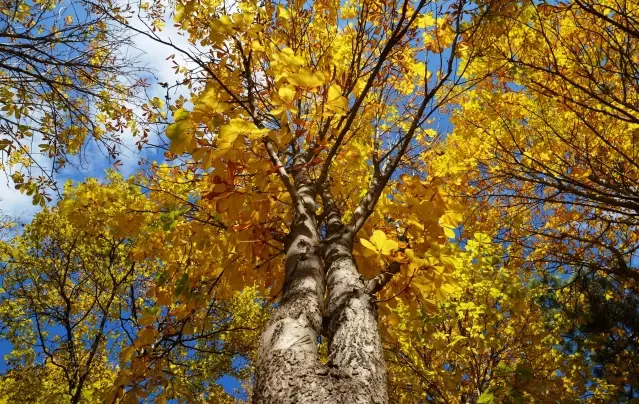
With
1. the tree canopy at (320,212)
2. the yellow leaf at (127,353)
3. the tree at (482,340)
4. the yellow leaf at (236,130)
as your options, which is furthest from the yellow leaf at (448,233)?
the tree at (482,340)

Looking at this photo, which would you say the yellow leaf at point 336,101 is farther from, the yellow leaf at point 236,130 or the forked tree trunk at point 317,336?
the forked tree trunk at point 317,336

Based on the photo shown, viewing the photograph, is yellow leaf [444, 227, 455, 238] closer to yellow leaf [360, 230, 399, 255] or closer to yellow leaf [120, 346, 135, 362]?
yellow leaf [360, 230, 399, 255]

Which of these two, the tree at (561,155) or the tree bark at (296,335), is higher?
the tree at (561,155)

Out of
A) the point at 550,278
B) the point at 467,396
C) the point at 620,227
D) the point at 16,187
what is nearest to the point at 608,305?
the point at 550,278

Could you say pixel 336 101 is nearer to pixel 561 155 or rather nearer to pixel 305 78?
pixel 305 78

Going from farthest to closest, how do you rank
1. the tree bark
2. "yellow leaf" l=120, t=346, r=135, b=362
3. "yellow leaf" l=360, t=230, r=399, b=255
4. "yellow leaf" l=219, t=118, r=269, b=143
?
1. "yellow leaf" l=120, t=346, r=135, b=362
2. "yellow leaf" l=360, t=230, r=399, b=255
3. "yellow leaf" l=219, t=118, r=269, b=143
4. the tree bark

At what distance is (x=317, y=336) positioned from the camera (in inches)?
48.4

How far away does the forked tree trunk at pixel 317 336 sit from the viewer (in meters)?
0.96

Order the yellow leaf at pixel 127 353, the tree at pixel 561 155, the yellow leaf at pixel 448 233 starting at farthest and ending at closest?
the tree at pixel 561 155 → the yellow leaf at pixel 127 353 → the yellow leaf at pixel 448 233

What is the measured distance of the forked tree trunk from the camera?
96cm

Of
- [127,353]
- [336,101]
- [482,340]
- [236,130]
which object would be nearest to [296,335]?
[236,130]

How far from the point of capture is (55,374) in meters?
7.98

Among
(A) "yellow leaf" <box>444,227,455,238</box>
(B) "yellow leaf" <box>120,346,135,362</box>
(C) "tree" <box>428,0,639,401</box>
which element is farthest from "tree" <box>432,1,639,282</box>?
(B) "yellow leaf" <box>120,346,135,362</box>

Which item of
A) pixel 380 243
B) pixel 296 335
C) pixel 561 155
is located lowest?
pixel 296 335
